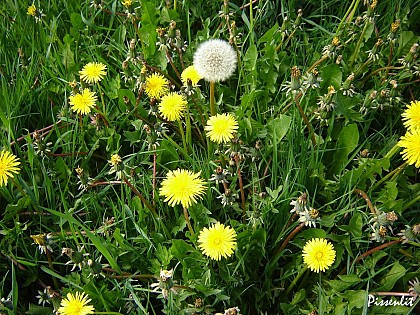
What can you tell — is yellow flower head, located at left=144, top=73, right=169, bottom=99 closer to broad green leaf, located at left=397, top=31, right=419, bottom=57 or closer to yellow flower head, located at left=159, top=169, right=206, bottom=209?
yellow flower head, located at left=159, top=169, right=206, bottom=209

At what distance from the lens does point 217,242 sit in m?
1.51

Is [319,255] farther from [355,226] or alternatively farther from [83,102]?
[83,102]

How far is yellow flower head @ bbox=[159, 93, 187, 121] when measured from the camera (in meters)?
1.84

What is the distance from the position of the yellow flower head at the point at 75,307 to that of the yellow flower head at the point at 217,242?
1.20ft

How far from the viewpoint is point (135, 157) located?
2.03m

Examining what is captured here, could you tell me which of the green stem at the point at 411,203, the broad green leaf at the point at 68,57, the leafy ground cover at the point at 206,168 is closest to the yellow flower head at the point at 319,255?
the leafy ground cover at the point at 206,168

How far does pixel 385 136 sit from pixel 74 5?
1.58m

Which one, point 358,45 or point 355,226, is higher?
point 358,45

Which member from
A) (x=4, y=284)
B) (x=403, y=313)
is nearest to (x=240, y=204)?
(x=403, y=313)

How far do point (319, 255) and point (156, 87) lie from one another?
34.9 inches

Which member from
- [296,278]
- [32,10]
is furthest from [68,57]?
[296,278]

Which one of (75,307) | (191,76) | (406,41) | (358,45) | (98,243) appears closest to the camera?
(75,307)

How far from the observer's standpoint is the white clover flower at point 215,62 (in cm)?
183

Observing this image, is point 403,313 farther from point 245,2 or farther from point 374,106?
point 245,2
